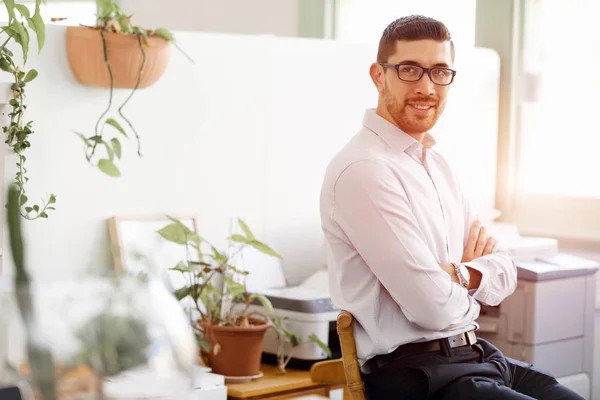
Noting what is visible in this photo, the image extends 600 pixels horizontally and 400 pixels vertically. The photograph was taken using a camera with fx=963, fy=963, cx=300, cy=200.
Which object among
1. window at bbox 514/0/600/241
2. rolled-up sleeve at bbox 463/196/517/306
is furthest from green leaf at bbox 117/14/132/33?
window at bbox 514/0/600/241

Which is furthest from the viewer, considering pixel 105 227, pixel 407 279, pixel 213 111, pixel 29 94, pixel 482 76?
pixel 482 76

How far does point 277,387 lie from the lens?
127 inches

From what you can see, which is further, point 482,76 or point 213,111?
point 482,76

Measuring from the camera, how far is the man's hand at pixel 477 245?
8.25 feet

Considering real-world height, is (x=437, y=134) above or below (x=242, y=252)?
above

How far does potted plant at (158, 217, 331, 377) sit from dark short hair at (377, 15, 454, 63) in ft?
3.66

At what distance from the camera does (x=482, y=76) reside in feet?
14.8

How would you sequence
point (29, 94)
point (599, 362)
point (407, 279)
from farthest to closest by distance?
1. point (599, 362)
2. point (29, 94)
3. point (407, 279)

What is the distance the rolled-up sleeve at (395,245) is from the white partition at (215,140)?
1182mm

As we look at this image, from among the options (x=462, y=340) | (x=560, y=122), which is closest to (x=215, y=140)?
(x=462, y=340)

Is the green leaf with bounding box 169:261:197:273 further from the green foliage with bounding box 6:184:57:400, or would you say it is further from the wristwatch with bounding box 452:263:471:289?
the green foliage with bounding box 6:184:57:400

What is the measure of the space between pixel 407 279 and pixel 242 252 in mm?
1505

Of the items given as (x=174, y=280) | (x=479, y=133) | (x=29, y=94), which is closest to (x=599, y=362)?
(x=479, y=133)

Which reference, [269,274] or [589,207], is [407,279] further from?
[589,207]
